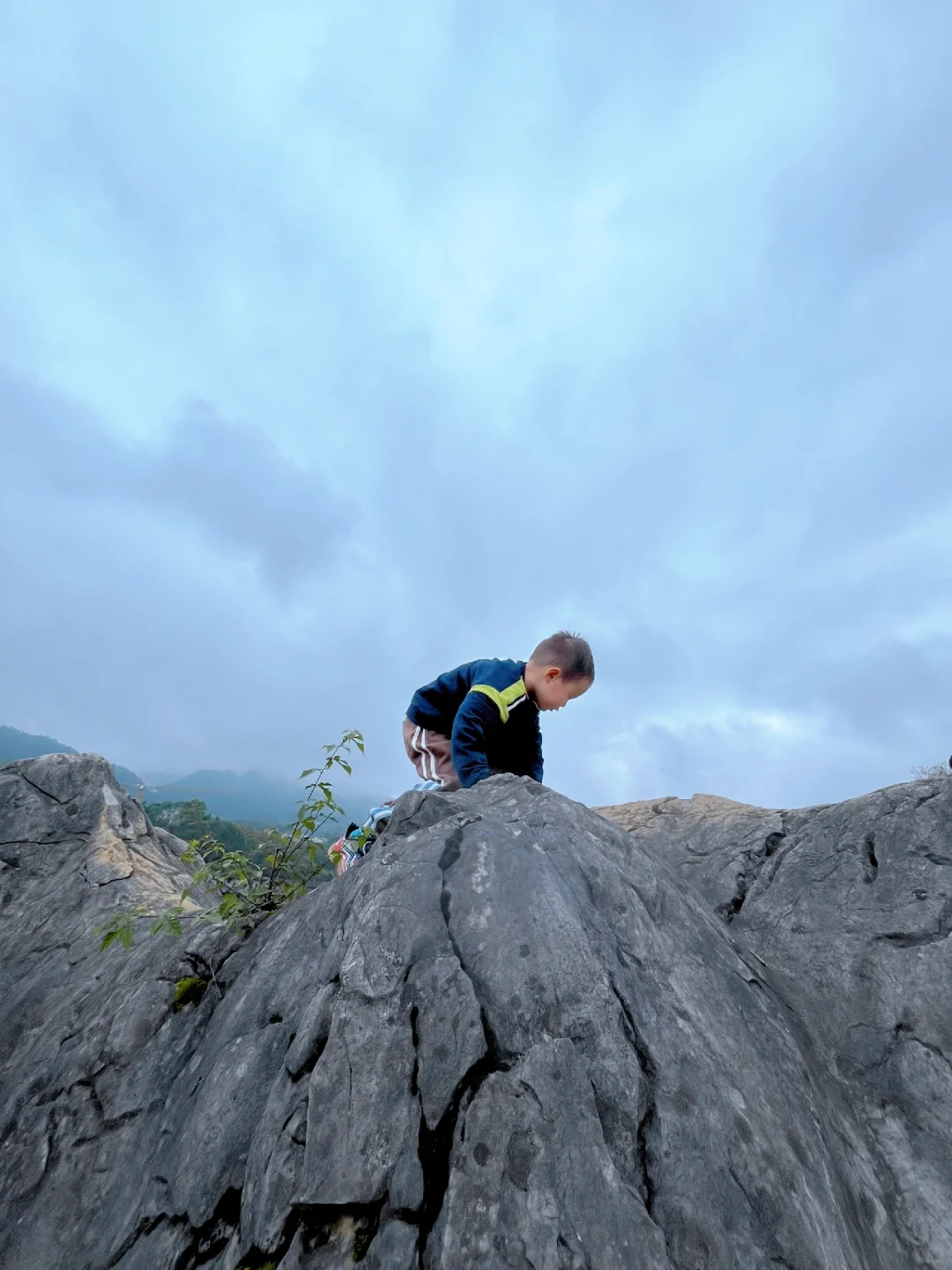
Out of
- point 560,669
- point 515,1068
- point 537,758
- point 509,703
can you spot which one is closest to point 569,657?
point 560,669

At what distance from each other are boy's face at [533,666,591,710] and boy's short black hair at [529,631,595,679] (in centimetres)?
4

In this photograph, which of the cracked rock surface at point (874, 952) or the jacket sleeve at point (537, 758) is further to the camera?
the jacket sleeve at point (537, 758)

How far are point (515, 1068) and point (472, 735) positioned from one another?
8.86ft

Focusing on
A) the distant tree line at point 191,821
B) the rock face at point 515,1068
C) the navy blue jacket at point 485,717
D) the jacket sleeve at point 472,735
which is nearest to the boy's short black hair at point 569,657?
the navy blue jacket at point 485,717

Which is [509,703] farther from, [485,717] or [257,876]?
[257,876]

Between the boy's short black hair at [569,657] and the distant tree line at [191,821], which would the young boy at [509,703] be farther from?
the distant tree line at [191,821]

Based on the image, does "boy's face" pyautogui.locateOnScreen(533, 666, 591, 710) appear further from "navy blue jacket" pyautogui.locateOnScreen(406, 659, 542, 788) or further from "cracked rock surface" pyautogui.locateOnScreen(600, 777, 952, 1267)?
"cracked rock surface" pyautogui.locateOnScreen(600, 777, 952, 1267)

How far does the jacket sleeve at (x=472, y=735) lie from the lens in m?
4.75

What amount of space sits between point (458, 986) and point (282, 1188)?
31.5 inches

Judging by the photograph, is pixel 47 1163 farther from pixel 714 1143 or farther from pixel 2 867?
pixel 2 867

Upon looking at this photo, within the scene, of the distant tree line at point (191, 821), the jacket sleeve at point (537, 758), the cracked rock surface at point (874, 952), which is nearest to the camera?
the cracked rock surface at point (874, 952)

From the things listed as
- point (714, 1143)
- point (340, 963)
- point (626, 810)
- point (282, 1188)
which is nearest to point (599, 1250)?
point (714, 1143)

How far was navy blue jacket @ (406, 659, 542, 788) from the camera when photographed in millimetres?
4848

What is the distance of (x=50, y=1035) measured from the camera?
12.8 feet
